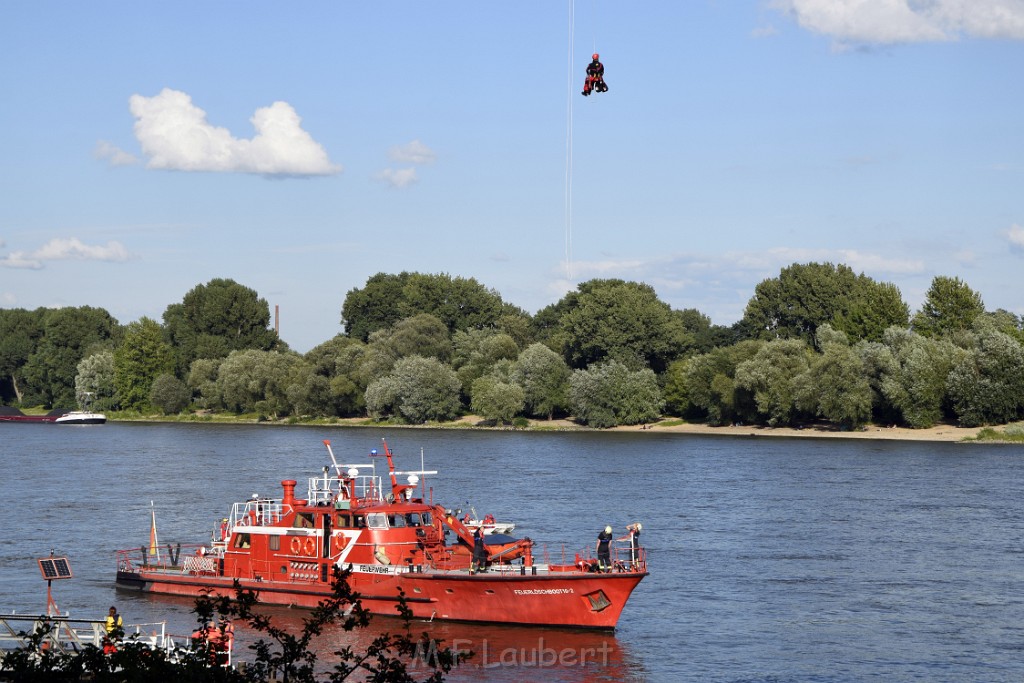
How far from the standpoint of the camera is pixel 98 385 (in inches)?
6319

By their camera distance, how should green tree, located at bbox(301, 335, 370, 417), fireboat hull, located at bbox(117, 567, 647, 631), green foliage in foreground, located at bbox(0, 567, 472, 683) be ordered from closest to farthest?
green foliage in foreground, located at bbox(0, 567, 472, 683), fireboat hull, located at bbox(117, 567, 647, 631), green tree, located at bbox(301, 335, 370, 417)

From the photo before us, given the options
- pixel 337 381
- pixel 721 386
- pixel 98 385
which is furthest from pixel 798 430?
pixel 98 385

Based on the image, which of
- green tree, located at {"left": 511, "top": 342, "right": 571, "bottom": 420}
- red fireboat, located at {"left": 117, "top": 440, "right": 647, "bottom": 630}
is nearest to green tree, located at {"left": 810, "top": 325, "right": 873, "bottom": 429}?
green tree, located at {"left": 511, "top": 342, "right": 571, "bottom": 420}

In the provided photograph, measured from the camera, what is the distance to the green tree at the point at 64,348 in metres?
172

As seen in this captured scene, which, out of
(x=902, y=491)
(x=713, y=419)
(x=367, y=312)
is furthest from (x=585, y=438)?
(x=367, y=312)

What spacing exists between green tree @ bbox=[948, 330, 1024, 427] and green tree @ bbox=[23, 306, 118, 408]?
371 feet

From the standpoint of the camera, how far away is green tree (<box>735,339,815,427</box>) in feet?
360

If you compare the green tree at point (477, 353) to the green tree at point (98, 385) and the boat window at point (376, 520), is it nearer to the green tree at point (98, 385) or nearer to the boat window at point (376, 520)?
the green tree at point (98, 385)

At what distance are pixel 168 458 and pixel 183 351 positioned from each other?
69047 millimetres

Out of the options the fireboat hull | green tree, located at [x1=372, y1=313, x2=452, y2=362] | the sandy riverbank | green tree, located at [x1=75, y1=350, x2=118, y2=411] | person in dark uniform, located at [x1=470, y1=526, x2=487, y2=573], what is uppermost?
green tree, located at [x1=372, y1=313, x2=452, y2=362]

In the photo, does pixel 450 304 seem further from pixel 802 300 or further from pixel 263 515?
pixel 263 515

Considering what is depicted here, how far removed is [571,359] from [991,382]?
45047 millimetres

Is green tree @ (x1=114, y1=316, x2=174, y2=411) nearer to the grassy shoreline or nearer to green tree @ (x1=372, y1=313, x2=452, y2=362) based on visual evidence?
the grassy shoreline

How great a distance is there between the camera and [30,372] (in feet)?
572
